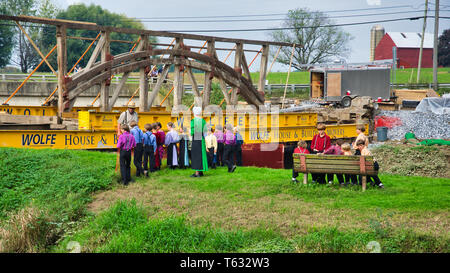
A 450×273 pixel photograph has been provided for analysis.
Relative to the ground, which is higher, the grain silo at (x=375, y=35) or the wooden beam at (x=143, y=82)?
the grain silo at (x=375, y=35)

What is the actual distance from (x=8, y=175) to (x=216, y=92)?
21.0m

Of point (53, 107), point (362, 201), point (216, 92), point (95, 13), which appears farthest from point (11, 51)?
point (362, 201)

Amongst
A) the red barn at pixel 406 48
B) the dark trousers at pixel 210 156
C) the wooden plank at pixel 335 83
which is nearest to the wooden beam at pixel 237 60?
the dark trousers at pixel 210 156

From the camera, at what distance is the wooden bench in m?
11.1

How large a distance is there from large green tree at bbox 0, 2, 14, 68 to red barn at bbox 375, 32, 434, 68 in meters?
49.8

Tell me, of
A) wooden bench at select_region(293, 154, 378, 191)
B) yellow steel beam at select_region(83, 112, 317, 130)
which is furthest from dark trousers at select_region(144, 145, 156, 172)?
wooden bench at select_region(293, 154, 378, 191)

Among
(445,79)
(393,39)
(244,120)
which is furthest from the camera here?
(393,39)

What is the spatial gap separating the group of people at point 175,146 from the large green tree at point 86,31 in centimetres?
4327

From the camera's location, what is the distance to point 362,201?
1051cm

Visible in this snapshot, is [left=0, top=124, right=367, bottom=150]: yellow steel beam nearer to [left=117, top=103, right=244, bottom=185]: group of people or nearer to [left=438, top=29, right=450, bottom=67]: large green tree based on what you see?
[left=117, top=103, right=244, bottom=185]: group of people

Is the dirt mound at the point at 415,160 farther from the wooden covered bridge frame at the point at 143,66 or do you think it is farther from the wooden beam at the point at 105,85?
the wooden beam at the point at 105,85

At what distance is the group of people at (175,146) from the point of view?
43.5ft
